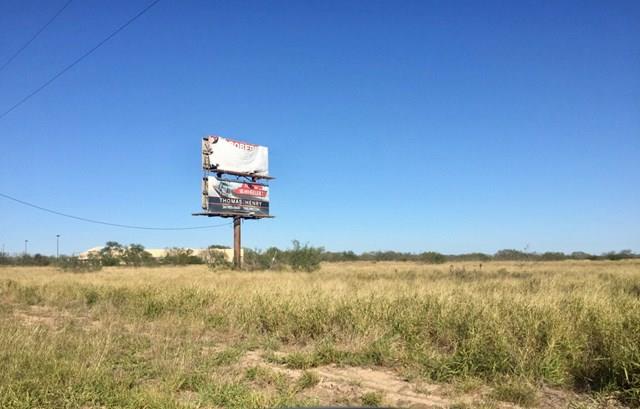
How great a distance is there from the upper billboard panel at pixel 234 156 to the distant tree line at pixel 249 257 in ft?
27.5

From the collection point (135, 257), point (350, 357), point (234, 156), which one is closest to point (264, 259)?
point (234, 156)

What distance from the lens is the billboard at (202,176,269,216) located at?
117ft

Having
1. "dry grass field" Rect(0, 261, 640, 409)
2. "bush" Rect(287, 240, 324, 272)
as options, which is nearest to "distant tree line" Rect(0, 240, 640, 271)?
"bush" Rect(287, 240, 324, 272)

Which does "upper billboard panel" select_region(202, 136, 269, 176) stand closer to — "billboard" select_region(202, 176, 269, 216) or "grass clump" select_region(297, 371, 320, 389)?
"billboard" select_region(202, 176, 269, 216)

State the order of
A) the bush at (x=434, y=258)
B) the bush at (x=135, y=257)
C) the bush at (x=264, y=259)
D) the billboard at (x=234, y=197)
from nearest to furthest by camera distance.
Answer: the billboard at (x=234, y=197)
the bush at (x=264, y=259)
the bush at (x=135, y=257)
the bush at (x=434, y=258)

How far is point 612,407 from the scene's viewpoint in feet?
16.3

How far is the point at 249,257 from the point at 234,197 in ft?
31.9

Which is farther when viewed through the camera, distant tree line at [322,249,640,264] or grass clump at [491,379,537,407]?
distant tree line at [322,249,640,264]

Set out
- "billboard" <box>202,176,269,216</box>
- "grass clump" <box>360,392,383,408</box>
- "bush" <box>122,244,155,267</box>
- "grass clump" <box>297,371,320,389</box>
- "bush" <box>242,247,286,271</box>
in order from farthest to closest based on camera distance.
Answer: "bush" <box>122,244,155,267</box> < "bush" <box>242,247,286,271</box> < "billboard" <box>202,176,269,216</box> < "grass clump" <box>297,371,320,389</box> < "grass clump" <box>360,392,383,408</box>

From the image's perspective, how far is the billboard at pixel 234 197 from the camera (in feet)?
117

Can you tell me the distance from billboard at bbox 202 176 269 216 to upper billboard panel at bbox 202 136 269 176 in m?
1.06

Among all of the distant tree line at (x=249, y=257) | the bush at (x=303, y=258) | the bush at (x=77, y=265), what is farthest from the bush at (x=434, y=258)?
the bush at (x=77, y=265)

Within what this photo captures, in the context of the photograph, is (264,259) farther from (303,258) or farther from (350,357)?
(350,357)

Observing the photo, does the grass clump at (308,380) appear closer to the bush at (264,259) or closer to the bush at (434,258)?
the bush at (264,259)
